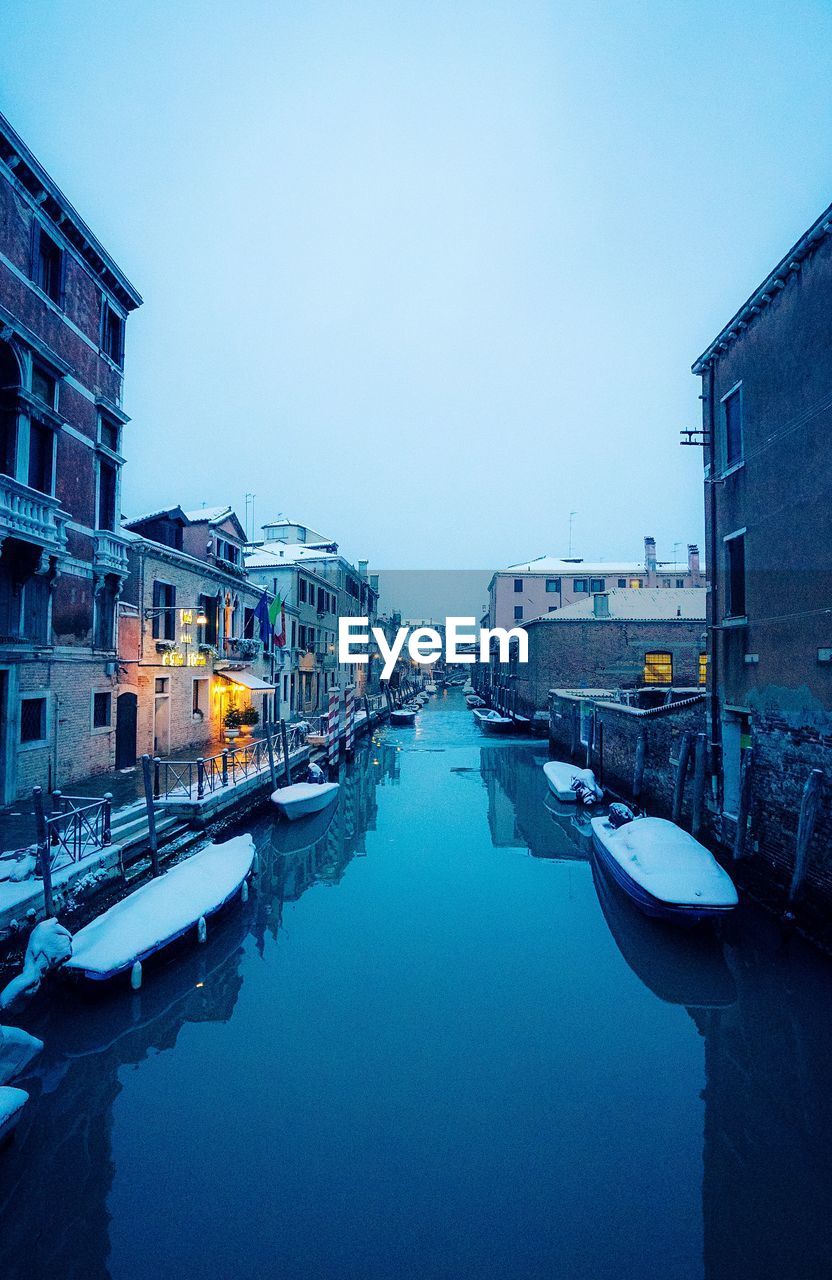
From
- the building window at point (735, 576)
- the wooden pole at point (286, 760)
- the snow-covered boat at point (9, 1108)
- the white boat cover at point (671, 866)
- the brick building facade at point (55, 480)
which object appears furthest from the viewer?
the wooden pole at point (286, 760)

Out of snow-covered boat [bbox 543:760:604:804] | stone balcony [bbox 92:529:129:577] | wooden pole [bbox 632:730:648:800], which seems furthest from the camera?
snow-covered boat [bbox 543:760:604:804]

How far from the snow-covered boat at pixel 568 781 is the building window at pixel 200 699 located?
41.7 ft

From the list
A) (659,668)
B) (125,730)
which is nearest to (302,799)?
(125,730)

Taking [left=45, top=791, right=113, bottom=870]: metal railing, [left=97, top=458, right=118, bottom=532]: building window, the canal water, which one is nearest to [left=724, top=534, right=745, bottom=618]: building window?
the canal water

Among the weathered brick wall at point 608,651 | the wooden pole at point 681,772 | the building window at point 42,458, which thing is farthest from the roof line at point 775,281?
the weathered brick wall at point 608,651

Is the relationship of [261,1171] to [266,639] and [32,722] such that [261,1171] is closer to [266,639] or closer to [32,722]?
[32,722]

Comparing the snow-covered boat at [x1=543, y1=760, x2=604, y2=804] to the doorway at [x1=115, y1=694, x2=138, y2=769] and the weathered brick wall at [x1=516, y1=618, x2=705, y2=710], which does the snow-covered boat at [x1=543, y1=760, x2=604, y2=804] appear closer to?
the doorway at [x1=115, y1=694, x2=138, y2=769]

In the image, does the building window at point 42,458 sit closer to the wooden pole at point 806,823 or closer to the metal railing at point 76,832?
the metal railing at point 76,832

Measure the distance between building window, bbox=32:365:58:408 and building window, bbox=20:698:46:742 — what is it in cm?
626

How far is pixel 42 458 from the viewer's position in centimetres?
1378

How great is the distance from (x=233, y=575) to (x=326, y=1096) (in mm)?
21758

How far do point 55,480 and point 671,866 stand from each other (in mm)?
14408

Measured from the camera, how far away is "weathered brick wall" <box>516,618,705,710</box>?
38.0m

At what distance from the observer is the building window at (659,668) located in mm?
38094
